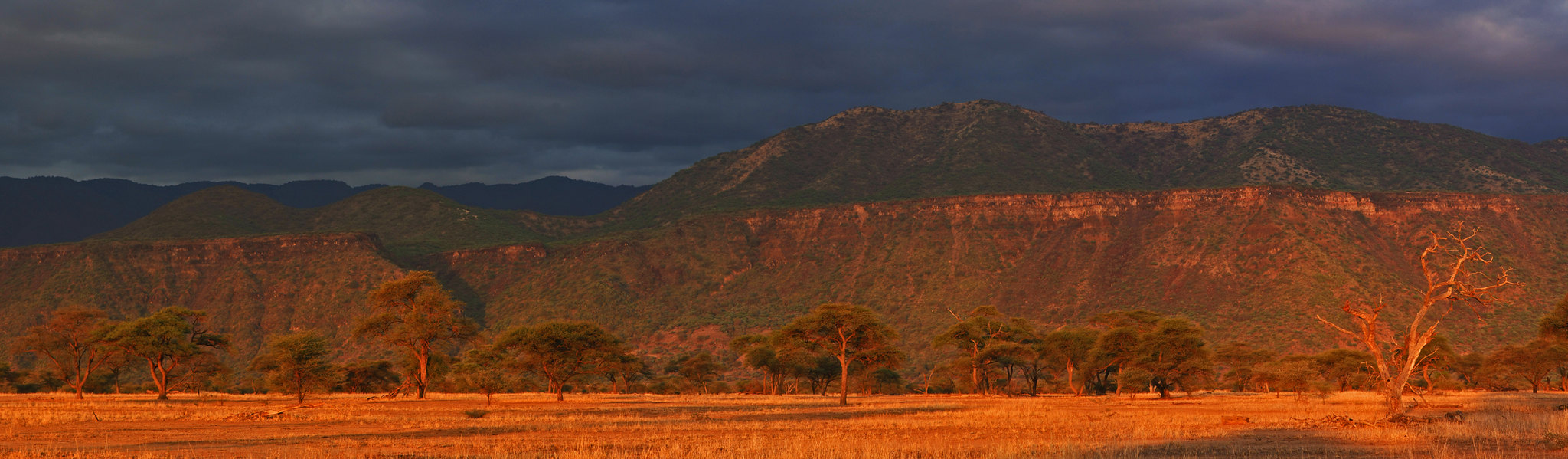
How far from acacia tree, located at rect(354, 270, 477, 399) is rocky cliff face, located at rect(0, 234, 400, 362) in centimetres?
7721

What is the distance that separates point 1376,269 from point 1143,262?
29.5m

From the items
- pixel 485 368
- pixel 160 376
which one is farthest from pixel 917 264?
pixel 160 376

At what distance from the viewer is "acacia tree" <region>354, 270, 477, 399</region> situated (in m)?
59.2

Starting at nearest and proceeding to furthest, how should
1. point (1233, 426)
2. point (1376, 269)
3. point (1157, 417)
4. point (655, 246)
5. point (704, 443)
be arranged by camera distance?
1. point (704, 443)
2. point (1233, 426)
3. point (1157, 417)
4. point (1376, 269)
5. point (655, 246)

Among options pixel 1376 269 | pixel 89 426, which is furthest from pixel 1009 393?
pixel 1376 269

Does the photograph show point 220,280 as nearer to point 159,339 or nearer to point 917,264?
point 917,264

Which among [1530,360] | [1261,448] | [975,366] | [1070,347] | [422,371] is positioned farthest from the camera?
[1070,347]

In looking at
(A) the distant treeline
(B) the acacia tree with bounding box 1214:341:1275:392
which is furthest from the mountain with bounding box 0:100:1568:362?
(A) the distant treeline

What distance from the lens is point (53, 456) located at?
20719 millimetres

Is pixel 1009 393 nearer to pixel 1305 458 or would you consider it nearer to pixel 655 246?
pixel 1305 458

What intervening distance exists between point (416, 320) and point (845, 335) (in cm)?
2401

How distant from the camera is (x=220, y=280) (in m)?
151

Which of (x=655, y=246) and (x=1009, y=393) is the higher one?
(x=655, y=246)

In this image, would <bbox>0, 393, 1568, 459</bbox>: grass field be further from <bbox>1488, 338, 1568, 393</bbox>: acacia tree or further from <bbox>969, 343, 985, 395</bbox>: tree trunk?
<bbox>1488, 338, 1568, 393</bbox>: acacia tree
